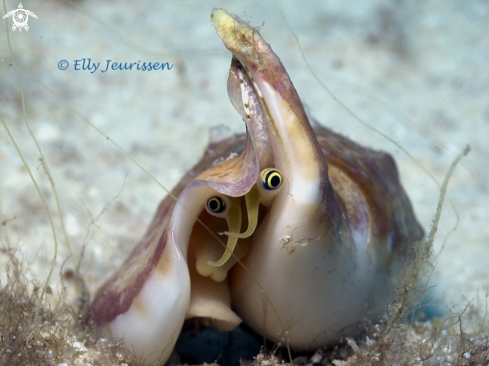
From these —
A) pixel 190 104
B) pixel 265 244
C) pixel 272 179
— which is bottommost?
pixel 265 244

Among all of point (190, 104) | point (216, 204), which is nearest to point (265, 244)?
point (216, 204)

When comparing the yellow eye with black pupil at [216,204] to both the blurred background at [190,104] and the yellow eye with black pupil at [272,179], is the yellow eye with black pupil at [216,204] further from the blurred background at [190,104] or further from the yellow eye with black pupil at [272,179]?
the blurred background at [190,104]

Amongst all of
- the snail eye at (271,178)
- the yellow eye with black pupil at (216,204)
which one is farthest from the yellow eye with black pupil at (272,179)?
the yellow eye with black pupil at (216,204)

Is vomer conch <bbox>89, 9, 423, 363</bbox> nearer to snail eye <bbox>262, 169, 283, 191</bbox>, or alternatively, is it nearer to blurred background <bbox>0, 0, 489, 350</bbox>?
snail eye <bbox>262, 169, 283, 191</bbox>

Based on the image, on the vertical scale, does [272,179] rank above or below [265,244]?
above

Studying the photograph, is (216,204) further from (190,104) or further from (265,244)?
(190,104)

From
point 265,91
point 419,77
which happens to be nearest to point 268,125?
point 265,91

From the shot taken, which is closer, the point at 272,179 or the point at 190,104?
the point at 272,179
